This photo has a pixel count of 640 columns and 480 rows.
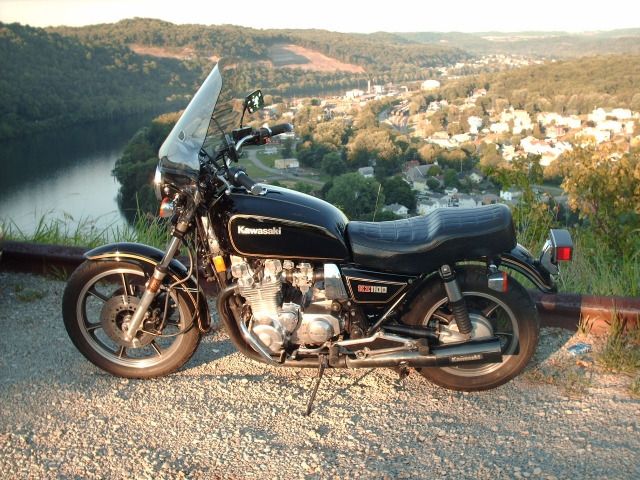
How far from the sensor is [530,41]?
48.6m

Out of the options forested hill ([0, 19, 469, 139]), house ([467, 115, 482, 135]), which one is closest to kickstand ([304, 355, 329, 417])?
forested hill ([0, 19, 469, 139])

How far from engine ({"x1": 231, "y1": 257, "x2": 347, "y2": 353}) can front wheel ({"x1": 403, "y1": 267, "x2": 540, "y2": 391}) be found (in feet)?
1.40

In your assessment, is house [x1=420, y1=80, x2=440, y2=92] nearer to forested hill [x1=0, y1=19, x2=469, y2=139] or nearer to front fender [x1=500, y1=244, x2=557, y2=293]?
forested hill [x1=0, y1=19, x2=469, y2=139]

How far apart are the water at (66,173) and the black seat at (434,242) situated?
3.68 metres

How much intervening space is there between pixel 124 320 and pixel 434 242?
179 cm

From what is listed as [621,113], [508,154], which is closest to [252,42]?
[508,154]

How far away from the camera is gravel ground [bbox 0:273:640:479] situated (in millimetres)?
2852

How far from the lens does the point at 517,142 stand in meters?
13.3

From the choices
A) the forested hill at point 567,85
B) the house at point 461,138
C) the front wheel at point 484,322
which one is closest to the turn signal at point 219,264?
the front wheel at point 484,322

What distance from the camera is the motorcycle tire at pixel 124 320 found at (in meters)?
3.55

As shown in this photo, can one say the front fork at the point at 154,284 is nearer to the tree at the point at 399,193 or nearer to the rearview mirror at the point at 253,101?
the rearview mirror at the point at 253,101

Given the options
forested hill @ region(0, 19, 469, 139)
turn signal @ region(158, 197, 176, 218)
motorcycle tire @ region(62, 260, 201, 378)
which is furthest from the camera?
forested hill @ region(0, 19, 469, 139)

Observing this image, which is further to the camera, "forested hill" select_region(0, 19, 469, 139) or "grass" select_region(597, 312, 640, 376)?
"forested hill" select_region(0, 19, 469, 139)

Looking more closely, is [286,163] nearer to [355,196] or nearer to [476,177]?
[355,196]
